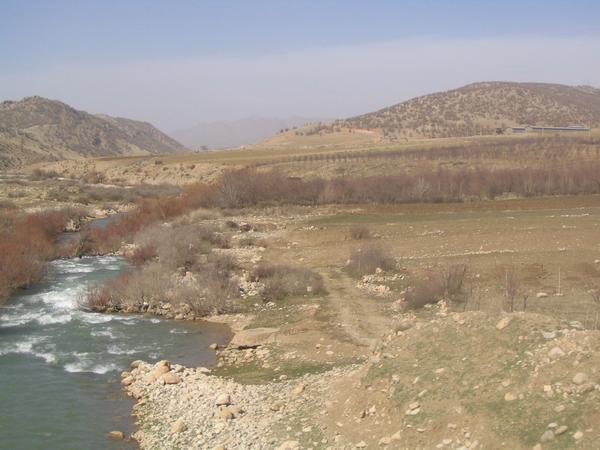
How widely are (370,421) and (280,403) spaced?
2.60 metres

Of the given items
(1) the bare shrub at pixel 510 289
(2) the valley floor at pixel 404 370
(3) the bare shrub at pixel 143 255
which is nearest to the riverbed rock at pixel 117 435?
(2) the valley floor at pixel 404 370

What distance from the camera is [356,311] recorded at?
21844mm

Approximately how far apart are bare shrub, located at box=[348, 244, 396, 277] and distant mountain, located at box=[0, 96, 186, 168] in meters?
105

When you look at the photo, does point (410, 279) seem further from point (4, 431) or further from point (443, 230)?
point (4, 431)

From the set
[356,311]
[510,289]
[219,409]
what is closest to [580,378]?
[219,409]

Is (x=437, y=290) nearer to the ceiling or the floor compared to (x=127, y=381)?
nearer to the ceiling

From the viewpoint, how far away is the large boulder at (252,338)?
63.0 ft

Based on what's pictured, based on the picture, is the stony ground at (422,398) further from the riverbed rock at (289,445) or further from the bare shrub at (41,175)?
the bare shrub at (41,175)

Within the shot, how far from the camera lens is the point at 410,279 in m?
25.0

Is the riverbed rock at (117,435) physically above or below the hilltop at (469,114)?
below

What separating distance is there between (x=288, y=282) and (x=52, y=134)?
148604 mm

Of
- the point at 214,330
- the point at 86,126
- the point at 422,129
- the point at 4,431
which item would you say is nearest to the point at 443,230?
the point at 214,330

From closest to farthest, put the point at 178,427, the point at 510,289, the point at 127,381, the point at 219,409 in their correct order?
the point at 178,427, the point at 219,409, the point at 127,381, the point at 510,289

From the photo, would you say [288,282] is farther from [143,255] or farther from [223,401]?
[223,401]
